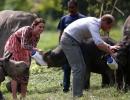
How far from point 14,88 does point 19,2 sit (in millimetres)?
31591

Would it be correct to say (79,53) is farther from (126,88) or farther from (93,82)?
(93,82)

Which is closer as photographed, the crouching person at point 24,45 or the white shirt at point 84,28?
the white shirt at point 84,28

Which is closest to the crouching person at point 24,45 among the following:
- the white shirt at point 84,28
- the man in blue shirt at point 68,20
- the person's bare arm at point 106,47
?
the white shirt at point 84,28

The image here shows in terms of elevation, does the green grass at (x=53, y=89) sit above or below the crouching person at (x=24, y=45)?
below

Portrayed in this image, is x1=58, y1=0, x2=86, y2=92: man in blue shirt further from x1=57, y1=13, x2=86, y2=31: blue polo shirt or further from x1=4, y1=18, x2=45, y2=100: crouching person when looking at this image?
x1=4, y1=18, x2=45, y2=100: crouching person

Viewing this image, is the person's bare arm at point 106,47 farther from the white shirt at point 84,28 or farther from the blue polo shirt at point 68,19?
the blue polo shirt at point 68,19

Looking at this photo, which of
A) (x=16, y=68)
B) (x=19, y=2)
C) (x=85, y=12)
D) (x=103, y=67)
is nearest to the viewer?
(x=16, y=68)

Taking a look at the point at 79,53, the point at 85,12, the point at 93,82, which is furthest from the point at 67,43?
the point at 85,12

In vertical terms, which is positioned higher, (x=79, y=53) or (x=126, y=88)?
(x=79, y=53)

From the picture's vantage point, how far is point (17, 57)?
47.6 feet

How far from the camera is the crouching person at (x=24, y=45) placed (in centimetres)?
1432

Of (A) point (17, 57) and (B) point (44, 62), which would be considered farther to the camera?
(B) point (44, 62)

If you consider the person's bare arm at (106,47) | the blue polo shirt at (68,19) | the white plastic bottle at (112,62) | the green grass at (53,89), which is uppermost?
the blue polo shirt at (68,19)

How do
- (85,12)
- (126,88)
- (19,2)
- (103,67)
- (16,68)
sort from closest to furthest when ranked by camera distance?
(16,68) < (126,88) < (103,67) < (85,12) < (19,2)
